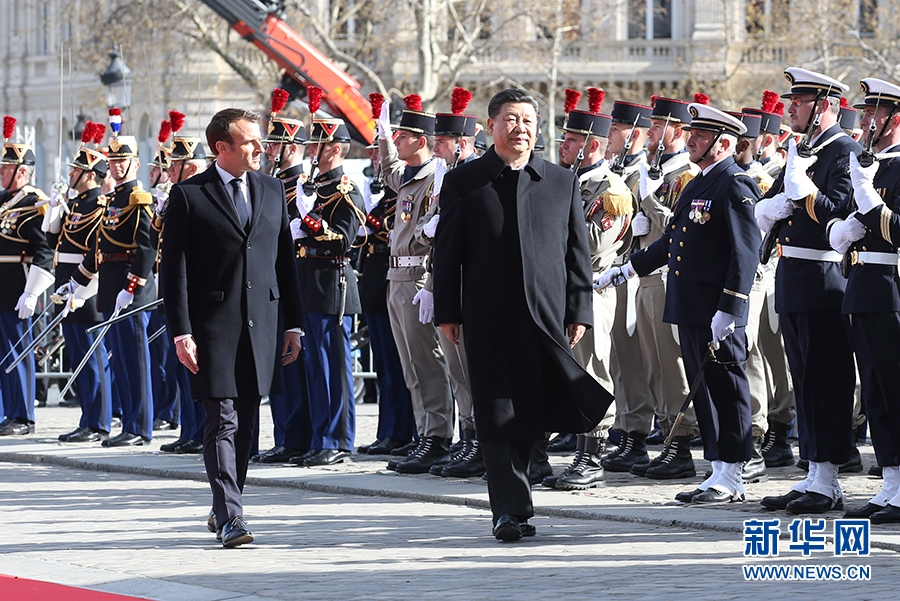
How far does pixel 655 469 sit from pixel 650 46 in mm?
35836

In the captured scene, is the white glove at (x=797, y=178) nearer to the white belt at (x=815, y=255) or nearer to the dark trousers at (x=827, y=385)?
the white belt at (x=815, y=255)

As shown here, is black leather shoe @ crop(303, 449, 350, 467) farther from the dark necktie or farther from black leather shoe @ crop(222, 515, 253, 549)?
the dark necktie

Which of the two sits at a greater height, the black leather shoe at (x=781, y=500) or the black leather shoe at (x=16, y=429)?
the black leather shoe at (x=781, y=500)

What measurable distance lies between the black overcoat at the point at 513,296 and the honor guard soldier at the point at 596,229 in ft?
5.80

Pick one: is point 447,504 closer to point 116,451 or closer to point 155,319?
point 116,451

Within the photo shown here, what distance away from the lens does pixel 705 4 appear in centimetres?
4253

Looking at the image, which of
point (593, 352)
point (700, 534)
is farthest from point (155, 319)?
point (700, 534)

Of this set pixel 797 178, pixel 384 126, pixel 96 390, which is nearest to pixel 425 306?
pixel 384 126

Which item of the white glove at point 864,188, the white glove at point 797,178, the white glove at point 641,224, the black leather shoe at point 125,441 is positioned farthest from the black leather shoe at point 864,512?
the black leather shoe at point 125,441

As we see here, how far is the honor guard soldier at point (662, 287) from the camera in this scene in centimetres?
904

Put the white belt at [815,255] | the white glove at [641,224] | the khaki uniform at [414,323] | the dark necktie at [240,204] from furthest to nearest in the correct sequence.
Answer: the khaki uniform at [414,323] → the white glove at [641,224] → the white belt at [815,255] → the dark necktie at [240,204]

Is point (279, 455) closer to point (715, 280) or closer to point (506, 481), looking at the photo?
point (715, 280)

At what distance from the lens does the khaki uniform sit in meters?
9.48

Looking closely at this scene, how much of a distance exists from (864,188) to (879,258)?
1.19 ft
